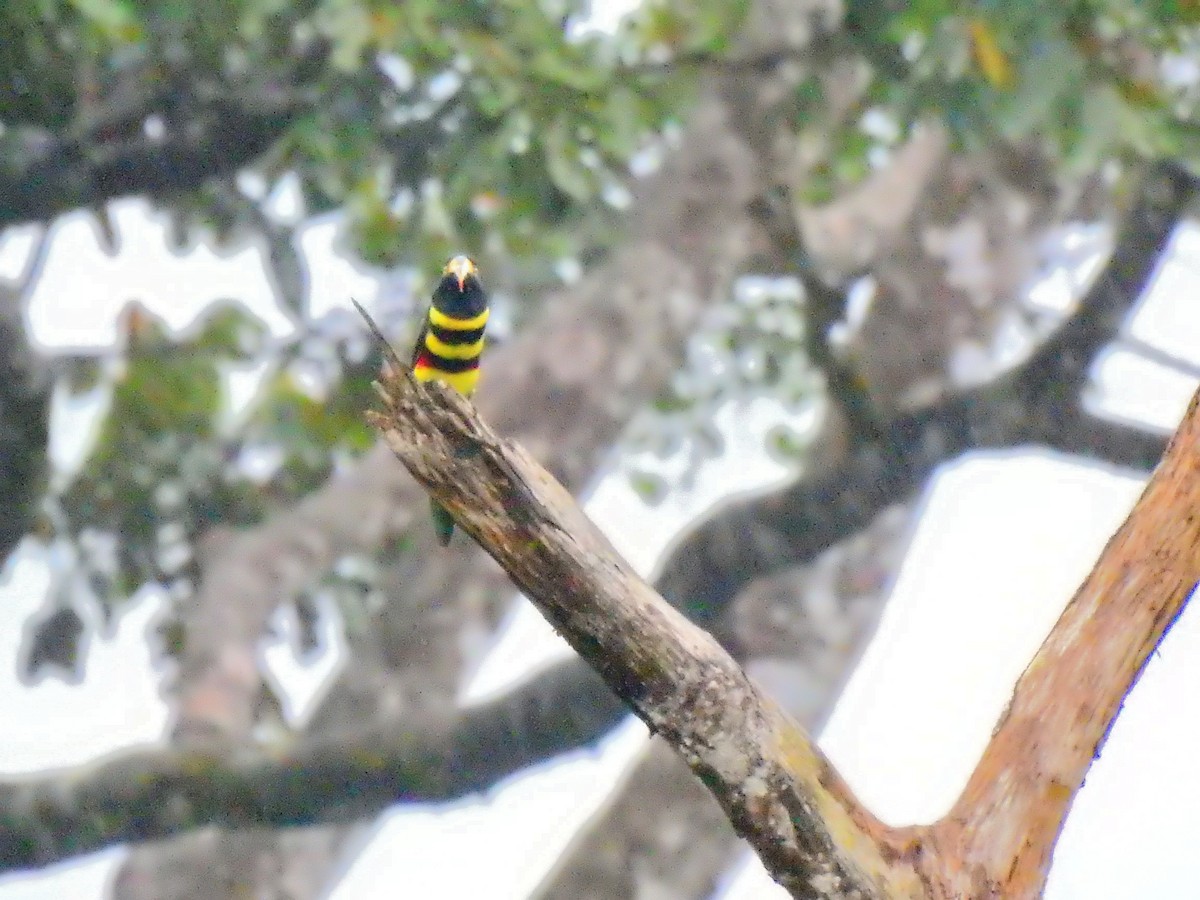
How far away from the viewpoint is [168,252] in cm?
291

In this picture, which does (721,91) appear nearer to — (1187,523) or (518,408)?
(518,408)

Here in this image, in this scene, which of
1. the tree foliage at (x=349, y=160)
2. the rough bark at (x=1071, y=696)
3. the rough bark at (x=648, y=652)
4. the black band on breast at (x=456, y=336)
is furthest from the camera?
the tree foliage at (x=349, y=160)

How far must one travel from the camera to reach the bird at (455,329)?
6.30 feet

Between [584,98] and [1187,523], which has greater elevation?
[584,98]

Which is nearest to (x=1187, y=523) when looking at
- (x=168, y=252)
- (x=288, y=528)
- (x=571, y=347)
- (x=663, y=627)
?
(x=663, y=627)

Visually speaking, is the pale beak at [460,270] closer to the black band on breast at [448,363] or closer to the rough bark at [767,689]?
the black band on breast at [448,363]

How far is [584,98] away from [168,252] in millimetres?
928

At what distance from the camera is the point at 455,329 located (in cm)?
192

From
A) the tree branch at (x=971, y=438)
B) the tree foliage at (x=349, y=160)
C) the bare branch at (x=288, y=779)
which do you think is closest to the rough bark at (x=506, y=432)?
the tree foliage at (x=349, y=160)

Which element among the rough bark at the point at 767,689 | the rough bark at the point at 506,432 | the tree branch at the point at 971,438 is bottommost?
the rough bark at the point at 767,689

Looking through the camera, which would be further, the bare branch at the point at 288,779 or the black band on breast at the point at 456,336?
the bare branch at the point at 288,779

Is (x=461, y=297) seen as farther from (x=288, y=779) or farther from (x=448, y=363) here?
(x=288, y=779)

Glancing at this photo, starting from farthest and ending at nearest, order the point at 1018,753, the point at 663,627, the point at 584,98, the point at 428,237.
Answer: the point at 428,237, the point at 584,98, the point at 1018,753, the point at 663,627

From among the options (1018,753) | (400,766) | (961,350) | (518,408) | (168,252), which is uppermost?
(168,252)
